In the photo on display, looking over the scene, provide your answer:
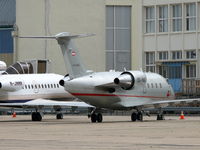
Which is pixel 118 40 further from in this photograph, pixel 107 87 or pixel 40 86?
pixel 107 87

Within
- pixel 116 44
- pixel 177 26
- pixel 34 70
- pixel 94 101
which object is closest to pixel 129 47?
pixel 116 44

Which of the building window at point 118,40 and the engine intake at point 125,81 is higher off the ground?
the building window at point 118,40

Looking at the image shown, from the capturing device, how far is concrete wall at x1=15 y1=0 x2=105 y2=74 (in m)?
85.6

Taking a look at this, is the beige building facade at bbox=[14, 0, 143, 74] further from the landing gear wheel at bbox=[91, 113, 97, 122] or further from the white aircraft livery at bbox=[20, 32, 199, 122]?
the landing gear wheel at bbox=[91, 113, 97, 122]

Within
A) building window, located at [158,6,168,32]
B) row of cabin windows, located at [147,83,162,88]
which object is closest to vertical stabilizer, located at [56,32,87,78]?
row of cabin windows, located at [147,83,162,88]

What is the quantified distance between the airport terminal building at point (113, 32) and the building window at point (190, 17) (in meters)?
0.13

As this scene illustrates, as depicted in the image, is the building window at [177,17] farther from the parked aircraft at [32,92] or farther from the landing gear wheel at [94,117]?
the landing gear wheel at [94,117]

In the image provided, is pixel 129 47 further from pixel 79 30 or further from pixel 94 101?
pixel 94 101

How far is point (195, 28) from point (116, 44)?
1175 centimetres

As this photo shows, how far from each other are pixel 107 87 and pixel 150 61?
119 feet

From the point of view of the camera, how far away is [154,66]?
8288 cm

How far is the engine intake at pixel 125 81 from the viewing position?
4779 cm

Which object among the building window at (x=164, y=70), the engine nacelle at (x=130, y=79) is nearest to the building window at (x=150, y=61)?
the building window at (x=164, y=70)

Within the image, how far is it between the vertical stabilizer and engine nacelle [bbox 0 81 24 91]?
7.45 metres
